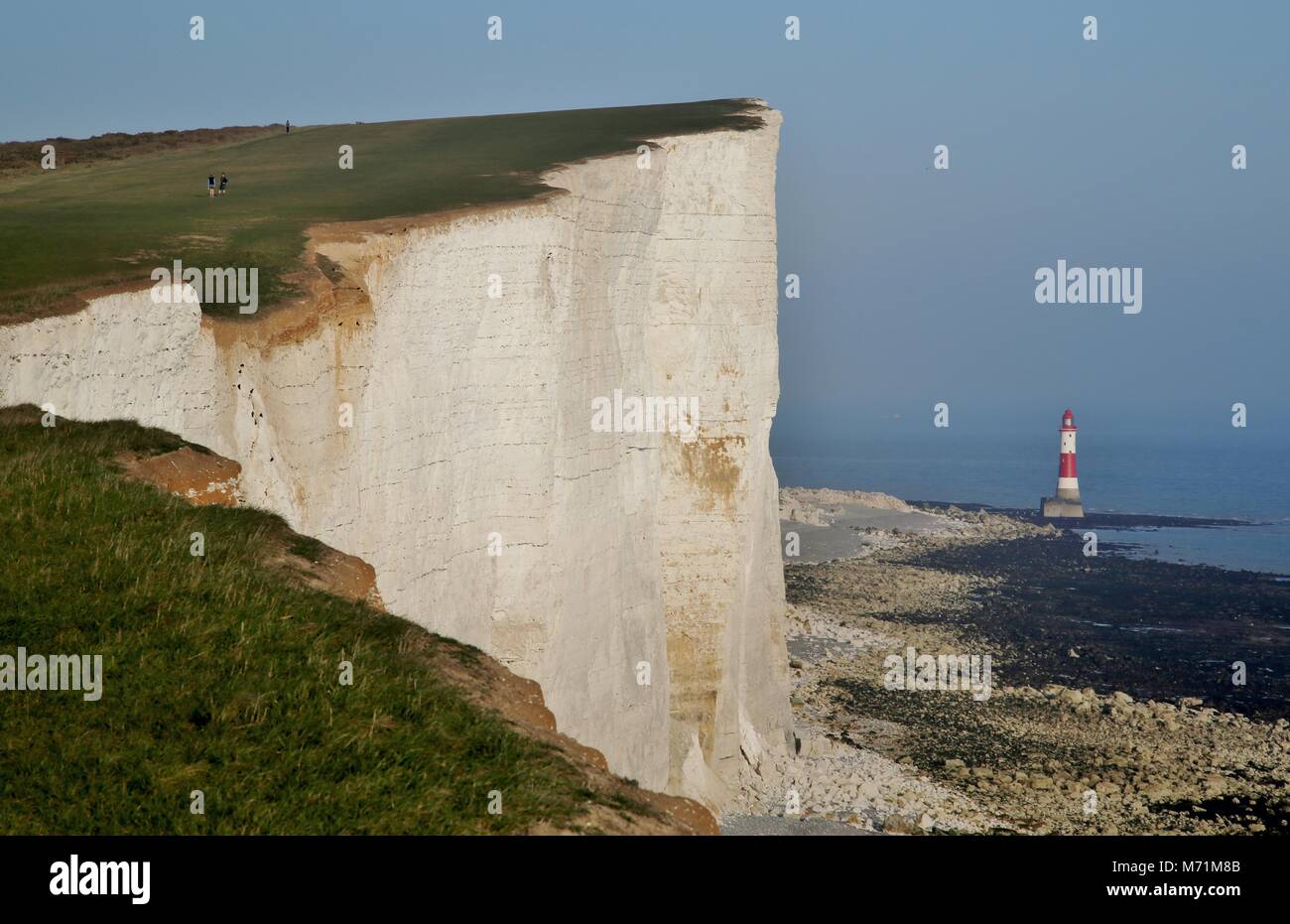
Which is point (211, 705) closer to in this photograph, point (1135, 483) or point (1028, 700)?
point (1028, 700)

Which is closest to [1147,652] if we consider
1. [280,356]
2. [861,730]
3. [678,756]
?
[861,730]

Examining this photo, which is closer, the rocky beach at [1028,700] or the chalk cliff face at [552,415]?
the chalk cliff face at [552,415]

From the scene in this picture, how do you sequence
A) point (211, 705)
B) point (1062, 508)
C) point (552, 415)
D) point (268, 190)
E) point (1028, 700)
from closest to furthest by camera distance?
point (211, 705) < point (552, 415) < point (268, 190) < point (1028, 700) < point (1062, 508)

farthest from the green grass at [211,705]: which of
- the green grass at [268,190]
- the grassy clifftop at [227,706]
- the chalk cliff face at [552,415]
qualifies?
the green grass at [268,190]

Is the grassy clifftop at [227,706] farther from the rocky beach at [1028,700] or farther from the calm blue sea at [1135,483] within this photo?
the calm blue sea at [1135,483]

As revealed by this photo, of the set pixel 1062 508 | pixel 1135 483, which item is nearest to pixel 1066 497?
pixel 1062 508

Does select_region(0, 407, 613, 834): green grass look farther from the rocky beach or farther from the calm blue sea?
the calm blue sea
